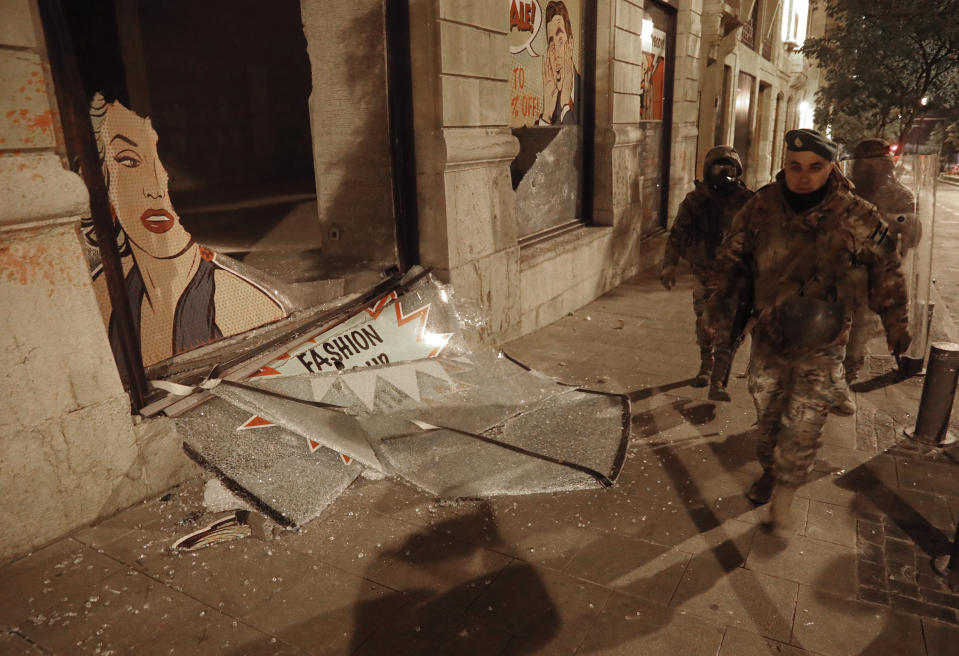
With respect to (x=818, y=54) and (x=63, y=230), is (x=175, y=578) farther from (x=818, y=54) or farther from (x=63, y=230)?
(x=818, y=54)

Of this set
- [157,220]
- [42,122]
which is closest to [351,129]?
[157,220]

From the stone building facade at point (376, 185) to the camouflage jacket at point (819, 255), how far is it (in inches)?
114

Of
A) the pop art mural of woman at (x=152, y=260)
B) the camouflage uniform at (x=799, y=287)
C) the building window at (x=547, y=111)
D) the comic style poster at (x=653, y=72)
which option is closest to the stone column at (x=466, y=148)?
the building window at (x=547, y=111)

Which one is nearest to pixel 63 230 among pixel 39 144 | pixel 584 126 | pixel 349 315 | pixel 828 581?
pixel 39 144

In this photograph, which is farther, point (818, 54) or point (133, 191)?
point (818, 54)

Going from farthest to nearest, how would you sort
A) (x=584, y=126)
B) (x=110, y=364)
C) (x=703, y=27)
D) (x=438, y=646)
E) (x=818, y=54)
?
(x=818, y=54)
(x=703, y=27)
(x=584, y=126)
(x=110, y=364)
(x=438, y=646)

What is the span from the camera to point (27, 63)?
307cm

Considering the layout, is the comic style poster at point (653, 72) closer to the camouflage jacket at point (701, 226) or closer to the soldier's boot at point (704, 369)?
the camouflage jacket at point (701, 226)

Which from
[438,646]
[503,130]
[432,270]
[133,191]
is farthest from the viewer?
[503,130]

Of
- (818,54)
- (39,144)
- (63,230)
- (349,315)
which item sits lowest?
(349,315)

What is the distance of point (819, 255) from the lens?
10.4 feet

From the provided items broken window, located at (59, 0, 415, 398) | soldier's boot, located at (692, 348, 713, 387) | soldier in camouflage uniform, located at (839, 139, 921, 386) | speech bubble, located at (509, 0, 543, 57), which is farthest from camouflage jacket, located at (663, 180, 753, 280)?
speech bubble, located at (509, 0, 543, 57)

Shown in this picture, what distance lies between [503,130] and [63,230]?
4.09m

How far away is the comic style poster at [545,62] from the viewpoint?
691 centimetres
